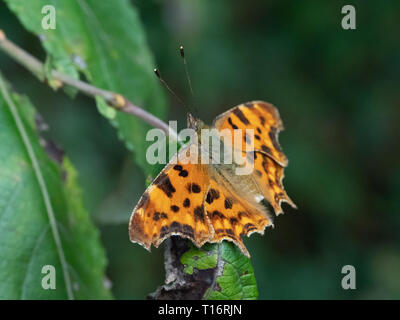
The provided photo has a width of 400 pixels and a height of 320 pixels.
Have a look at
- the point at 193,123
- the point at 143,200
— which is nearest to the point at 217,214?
the point at 143,200

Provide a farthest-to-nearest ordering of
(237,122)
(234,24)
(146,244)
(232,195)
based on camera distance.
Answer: (234,24) → (237,122) → (232,195) → (146,244)

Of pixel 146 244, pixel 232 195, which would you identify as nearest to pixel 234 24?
pixel 232 195

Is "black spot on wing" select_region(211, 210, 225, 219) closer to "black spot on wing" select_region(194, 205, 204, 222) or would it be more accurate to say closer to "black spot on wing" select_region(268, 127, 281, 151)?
"black spot on wing" select_region(194, 205, 204, 222)

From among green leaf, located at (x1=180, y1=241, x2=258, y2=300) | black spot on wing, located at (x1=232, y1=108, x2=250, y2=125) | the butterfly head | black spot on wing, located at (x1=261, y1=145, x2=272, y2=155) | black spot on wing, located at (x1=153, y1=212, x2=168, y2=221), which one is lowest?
green leaf, located at (x1=180, y1=241, x2=258, y2=300)

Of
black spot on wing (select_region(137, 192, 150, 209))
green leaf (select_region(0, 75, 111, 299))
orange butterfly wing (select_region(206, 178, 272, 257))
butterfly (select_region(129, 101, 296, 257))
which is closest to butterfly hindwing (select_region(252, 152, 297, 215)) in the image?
butterfly (select_region(129, 101, 296, 257))

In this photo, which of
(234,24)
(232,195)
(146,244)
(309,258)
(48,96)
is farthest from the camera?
(234,24)

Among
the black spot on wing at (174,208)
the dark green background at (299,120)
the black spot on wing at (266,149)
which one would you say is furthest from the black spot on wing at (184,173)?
the dark green background at (299,120)
